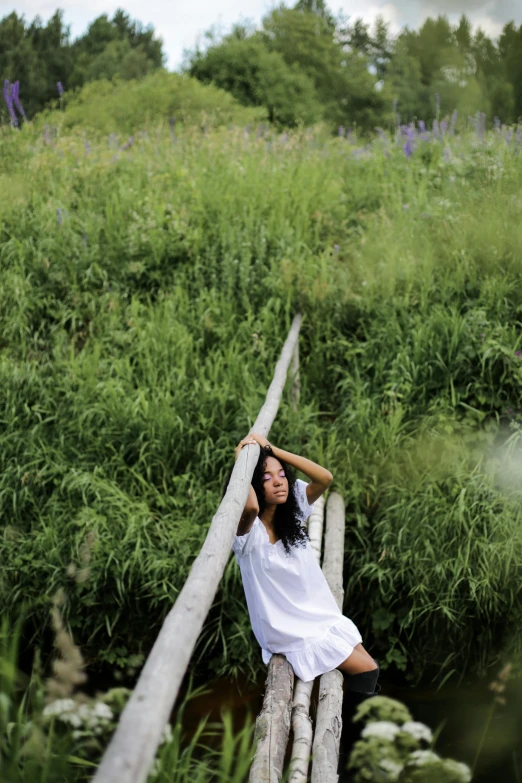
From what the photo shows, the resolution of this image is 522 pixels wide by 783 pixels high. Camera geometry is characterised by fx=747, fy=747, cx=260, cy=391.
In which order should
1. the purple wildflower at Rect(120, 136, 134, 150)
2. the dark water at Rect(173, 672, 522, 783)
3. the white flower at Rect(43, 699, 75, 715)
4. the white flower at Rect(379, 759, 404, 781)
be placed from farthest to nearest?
the purple wildflower at Rect(120, 136, 134, 150) → the dark water at Rect(173, 672, 522, 783) → the white flower at Rect(379, 759, 404, 781) → the white flower at Rect(43, 699, 75, 715)

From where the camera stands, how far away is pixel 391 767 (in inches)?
66.2

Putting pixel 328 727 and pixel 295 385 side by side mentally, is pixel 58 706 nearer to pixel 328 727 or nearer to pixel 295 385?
pixel 328 727

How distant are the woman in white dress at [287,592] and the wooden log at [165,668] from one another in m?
0.50

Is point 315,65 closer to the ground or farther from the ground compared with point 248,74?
farther from the ground

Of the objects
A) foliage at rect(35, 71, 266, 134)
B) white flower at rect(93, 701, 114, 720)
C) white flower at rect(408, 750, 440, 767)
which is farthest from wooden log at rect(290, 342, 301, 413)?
foliage at rect(35, 71, 266, 134)

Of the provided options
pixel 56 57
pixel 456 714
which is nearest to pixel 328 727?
pixel 456 714

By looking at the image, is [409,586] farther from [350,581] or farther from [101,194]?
[101,194]

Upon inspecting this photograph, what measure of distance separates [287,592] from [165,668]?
1665mm

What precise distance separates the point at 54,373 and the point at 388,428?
8.69ft

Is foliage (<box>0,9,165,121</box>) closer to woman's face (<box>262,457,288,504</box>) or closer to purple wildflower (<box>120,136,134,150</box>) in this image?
purple wildflower (<box>120,136,134,150</box>)

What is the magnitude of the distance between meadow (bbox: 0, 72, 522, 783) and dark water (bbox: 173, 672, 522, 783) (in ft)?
0.36

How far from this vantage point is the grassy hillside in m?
4.66

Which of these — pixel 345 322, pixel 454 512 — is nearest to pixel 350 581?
pixel 454 512

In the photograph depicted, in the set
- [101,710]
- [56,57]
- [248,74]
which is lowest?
[101,710]
